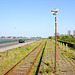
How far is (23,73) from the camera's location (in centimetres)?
813

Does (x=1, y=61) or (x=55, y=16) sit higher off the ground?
(x=55, y=16)

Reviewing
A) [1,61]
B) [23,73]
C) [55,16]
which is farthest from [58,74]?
[1,61]

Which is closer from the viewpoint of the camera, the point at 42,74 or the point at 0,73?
the point at 42,74

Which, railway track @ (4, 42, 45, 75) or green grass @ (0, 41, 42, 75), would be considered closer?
railway track @ (4, 42, 45, 75)

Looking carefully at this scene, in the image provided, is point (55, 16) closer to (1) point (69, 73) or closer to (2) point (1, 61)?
(1) point (69, 73)

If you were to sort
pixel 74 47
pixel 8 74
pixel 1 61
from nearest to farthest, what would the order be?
pixel 8 74 → pixel 1 61 → pixel 74 47

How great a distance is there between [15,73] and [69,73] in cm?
391

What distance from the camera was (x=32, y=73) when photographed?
818 cm

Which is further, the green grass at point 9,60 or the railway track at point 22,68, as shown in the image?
the green grass at point 9,60

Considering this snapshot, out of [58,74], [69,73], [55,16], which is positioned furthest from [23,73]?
[55,16]

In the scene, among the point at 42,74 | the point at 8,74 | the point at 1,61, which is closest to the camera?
the point at 42,74

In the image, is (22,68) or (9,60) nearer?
(22,68)

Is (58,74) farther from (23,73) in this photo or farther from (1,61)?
(1,61)

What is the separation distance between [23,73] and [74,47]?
70.8ft
